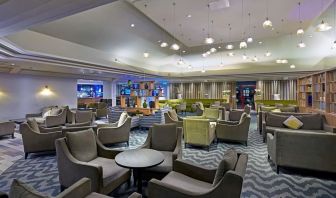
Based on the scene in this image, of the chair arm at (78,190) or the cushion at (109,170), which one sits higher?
the chair arm at (78,190)

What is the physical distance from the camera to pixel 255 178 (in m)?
3.40

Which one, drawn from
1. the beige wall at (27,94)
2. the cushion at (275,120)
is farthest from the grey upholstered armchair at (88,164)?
the beige wall at (27,94)

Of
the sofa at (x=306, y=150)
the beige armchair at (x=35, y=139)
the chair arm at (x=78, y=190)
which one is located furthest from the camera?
the beige armchair at (x=35, y=139)

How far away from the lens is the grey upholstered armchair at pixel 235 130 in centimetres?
542

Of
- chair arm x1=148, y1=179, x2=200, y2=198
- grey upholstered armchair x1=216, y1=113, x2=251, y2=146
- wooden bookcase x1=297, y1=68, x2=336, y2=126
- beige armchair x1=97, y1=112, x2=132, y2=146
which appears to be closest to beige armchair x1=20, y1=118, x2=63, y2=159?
beige armchair x1=97, y1=112, x2=132, y2=146

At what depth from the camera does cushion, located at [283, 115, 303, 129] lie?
17.9 ft

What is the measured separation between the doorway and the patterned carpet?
13.5 meters

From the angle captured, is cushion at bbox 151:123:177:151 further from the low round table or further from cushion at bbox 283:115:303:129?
cushion at bbox 283:115:303:129

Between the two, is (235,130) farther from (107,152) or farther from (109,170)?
(109,170)

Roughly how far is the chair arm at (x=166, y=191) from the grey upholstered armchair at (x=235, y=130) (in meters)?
3.96

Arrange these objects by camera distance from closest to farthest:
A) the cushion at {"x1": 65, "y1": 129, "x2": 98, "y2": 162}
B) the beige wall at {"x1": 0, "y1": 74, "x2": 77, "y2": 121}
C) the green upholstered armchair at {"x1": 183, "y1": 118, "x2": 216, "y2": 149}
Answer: the cushion at {"x1": 65, "y1": 129, "x2": 98, "y2": 162} < the green upholstered armchair at {"x1": 183, "y1": 118, "x2": 216, "y2": 149} < the beige wall at {"x1": 0, "y1": 74, "x2": 77, "y2": 121}

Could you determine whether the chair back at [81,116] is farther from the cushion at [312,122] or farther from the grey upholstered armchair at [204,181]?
the cushion at [312,122]


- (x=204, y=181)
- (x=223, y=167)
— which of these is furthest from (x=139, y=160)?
(x=223, y=167)

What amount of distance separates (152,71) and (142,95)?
174 inches
